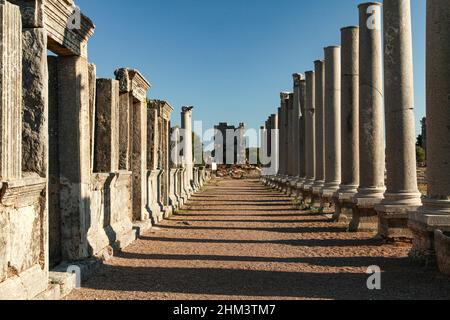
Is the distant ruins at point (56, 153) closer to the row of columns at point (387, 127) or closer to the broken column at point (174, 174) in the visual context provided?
the row of columns at point (387, 127)

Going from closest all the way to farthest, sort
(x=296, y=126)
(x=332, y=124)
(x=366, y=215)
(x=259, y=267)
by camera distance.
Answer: (x=259, y=267) < (x=366, y=215) < (x=332, y=124) < (x=296, y=126)

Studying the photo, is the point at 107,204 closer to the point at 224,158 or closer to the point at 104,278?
the point at 104,278

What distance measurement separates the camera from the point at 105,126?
31.2 ft

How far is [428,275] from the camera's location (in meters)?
7.19

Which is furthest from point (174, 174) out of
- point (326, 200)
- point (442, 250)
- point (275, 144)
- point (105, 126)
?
point (275, 144)

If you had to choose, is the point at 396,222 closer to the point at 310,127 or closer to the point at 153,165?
the point at 153,165

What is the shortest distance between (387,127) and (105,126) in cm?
566

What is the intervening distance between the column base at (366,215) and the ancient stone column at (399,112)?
1325 millimetres

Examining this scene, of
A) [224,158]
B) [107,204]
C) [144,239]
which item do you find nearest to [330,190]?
[144,239]

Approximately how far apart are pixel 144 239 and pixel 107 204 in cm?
205

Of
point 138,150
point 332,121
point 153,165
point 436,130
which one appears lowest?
point 153,165

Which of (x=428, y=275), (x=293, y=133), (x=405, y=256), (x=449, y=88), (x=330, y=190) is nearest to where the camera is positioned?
(x=428, y=275)

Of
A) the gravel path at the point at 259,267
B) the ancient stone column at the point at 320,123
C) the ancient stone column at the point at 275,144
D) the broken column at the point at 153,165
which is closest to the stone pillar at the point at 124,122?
the gravel path at the point at 259,267

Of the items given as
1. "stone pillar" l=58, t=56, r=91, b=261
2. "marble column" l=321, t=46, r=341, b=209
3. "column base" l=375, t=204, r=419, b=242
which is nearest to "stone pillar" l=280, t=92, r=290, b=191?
"marble column" l=321, t=46, r=341, b=209
